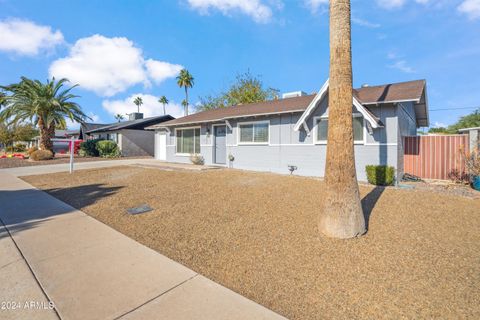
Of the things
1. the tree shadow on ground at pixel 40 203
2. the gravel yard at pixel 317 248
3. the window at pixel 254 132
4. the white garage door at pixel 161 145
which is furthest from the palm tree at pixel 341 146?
the white garage door at pixel 161 145

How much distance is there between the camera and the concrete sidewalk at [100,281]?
2617 millimetres

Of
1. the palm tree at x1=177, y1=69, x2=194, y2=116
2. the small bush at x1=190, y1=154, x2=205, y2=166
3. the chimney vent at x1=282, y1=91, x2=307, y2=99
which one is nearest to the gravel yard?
the small bush at x1=190, y1=154, x2=205, y2=166

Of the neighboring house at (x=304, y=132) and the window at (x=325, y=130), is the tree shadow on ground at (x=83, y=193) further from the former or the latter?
the window at (x=325, y=130)

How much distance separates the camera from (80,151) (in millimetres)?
27484

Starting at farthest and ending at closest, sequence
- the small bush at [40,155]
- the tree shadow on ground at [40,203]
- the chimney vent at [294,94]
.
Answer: the small bush at [40,155] < the chimney vent at [294,94] < the tree shadow on ground at [40,203]

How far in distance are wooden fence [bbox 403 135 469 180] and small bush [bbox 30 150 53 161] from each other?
87.0 feet

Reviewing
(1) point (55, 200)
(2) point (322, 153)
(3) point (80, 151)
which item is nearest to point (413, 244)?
(2) point (322, 153)

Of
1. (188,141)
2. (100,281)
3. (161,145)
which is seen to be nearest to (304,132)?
(188,141)

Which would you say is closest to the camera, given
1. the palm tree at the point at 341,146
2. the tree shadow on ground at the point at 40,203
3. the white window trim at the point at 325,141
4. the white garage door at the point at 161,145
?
the palm tree at the point at 341,146

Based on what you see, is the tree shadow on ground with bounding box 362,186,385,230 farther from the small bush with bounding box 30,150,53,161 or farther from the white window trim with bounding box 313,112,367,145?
the small bush with bounding box 30,150,53,161

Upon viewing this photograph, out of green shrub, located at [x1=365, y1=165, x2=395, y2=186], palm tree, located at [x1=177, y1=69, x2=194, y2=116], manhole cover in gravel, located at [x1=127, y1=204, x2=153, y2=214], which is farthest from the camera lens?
palm tree, located at [x1=177, y1=69, x2=194, y2=116]

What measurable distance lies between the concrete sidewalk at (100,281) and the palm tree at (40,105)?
21.2 m

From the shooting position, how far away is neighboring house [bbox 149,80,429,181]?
9391 mm

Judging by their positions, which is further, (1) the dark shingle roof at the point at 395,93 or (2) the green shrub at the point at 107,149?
(2) the green shrub at the point at 107,149
